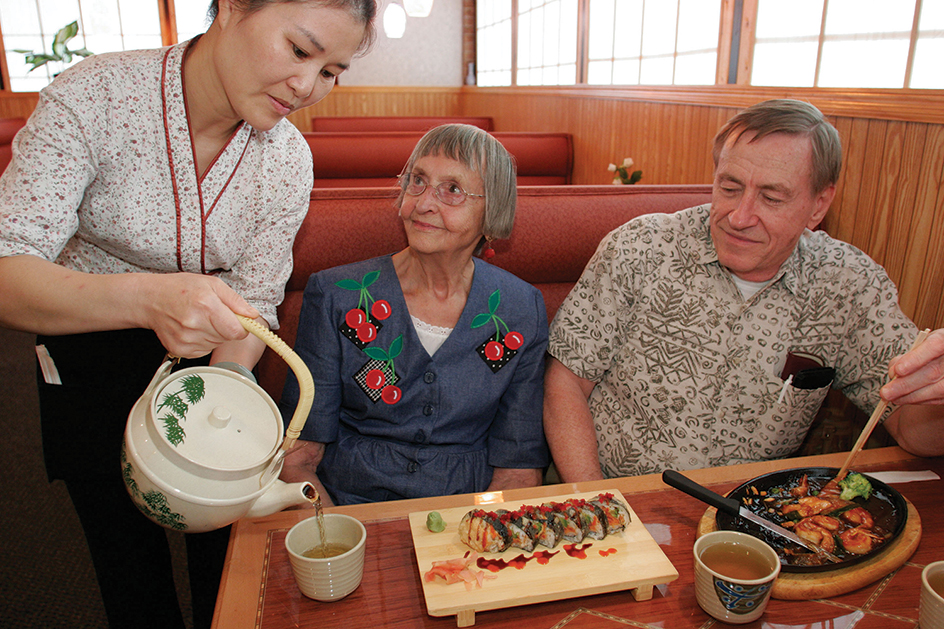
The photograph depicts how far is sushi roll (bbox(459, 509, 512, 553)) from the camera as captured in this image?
920mm

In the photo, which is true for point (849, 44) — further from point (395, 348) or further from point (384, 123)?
point (384, 123)

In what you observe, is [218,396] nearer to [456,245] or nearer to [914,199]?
[456,245]

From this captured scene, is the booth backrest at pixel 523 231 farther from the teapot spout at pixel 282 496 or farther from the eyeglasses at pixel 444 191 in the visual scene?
the teapot spout at pixel 282 496

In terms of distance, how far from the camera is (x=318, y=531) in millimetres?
929

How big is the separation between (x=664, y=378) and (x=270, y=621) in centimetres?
99

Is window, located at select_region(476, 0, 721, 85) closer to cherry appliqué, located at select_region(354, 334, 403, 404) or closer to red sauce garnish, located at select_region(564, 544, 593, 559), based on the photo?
cherry appliqué, located at select_region(354, 334, 403, 404)

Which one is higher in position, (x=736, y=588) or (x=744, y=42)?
(x=744, y=42)

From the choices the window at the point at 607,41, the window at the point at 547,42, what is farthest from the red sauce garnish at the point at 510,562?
the window at the point at 547,42

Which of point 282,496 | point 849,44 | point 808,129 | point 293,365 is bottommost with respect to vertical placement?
point 282,496

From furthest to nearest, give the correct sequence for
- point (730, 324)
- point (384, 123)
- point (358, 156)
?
point (384, 123) < point (358, 156) < point (730, 324)

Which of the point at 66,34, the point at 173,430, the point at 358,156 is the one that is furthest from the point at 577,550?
the point at 66,34

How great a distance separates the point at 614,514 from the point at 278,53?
91 cm

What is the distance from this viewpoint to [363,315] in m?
1.45

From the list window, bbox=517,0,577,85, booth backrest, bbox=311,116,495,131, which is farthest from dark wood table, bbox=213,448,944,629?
booth backrest, bbox=311,116,495,131
